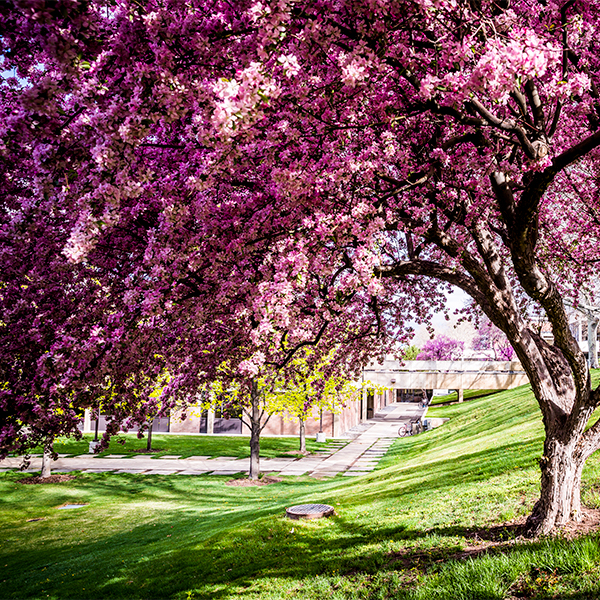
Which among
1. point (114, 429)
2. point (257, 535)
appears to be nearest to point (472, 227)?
point (114, 429)

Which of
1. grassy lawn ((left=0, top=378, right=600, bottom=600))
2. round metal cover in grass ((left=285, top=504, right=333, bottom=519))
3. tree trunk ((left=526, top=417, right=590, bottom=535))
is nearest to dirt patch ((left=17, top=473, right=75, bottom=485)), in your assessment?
grassy lawn ((left=0, top=378, right=600, bottom=600))

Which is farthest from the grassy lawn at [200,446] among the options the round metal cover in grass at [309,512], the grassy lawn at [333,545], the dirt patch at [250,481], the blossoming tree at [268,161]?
the blossoming tree at [268,161]

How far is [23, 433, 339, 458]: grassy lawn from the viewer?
27016 mm

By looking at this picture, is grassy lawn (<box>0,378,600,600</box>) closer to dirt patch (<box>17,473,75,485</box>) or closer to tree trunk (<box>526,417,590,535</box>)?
tree trunk (<box>526,417,590,535</box>)

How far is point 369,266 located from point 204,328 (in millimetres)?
3528

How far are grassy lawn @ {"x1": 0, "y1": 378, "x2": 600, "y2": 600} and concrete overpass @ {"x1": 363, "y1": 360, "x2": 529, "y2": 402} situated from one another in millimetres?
29508

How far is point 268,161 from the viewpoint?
5.27 meters

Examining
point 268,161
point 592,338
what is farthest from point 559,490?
point 592,338

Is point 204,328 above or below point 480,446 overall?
above

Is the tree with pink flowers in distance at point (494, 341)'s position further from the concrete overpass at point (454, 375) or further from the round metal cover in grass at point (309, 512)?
the round metal cover in grass at point (309, 512)

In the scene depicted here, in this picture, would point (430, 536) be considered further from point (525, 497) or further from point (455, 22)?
point (455, 22)

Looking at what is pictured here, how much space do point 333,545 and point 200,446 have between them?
22953mm

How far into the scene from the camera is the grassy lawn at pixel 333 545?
536 cm

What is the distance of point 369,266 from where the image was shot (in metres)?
5.09
